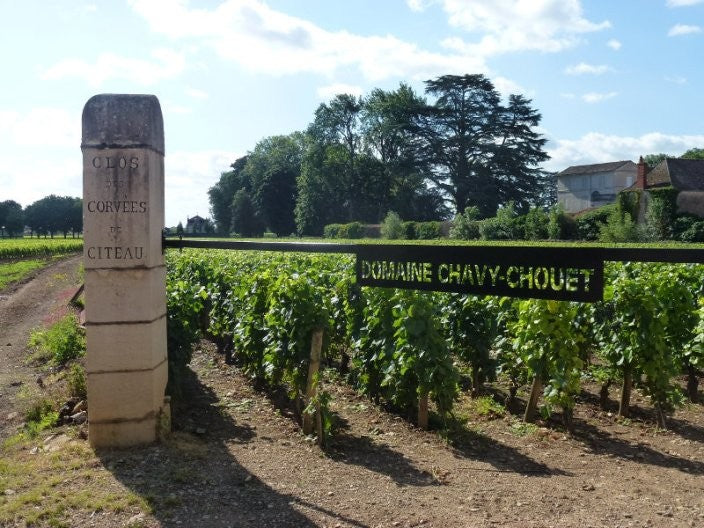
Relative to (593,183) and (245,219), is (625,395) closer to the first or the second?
(593,183)

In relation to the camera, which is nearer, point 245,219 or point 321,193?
point 321,193

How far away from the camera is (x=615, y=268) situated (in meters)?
9.95

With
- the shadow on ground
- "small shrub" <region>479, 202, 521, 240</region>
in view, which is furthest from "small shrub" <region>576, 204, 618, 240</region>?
the shadow on ground

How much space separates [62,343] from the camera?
34.6 ft

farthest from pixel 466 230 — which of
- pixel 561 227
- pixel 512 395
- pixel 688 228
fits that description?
pixel 512 395

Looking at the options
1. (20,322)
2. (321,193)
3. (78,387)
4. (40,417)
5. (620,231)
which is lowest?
(20,322)

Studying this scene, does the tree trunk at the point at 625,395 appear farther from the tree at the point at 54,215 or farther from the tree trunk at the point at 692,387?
the tree at the point at 54,215

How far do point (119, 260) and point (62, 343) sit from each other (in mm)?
5869

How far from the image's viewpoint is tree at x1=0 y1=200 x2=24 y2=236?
324ft

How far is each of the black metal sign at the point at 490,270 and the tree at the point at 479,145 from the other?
2327 inches

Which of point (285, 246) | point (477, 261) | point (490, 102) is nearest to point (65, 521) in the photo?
point (285, 246)

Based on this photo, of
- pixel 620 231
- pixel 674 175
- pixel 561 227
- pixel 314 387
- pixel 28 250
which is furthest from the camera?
pixel 674 175

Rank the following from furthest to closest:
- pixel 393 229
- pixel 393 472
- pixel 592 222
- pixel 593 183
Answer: pixel 593 183 < pixel 393 229 < pixel 592 222 < pixel 393 472

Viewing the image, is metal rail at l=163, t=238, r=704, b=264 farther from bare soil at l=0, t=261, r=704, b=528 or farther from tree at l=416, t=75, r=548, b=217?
tree at l=416, t=75, r=548, b=217
